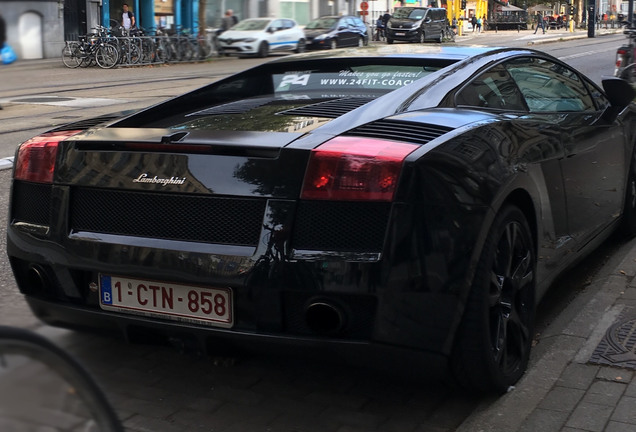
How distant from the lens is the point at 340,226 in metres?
3.02

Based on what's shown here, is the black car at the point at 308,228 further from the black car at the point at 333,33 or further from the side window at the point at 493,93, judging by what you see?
the black car at the point at 333,33

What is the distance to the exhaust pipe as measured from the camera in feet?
9.96

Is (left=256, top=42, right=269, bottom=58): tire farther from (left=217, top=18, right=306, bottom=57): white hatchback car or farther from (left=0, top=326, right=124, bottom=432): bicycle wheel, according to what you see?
(left=0, top=326, right=124, bottom=432): bicycle wheel

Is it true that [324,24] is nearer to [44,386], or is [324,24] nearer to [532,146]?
[532,146]

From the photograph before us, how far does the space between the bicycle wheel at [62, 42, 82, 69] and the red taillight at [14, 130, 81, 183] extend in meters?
25.1

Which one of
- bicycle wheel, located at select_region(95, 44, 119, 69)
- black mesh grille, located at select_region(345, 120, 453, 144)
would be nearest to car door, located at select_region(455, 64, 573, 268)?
black mesh grille, located at select_region(345, 120, 453, 144)

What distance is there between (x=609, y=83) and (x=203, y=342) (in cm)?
295

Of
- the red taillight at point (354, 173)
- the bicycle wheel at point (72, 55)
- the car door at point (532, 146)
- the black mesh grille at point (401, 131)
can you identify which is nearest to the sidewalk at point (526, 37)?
the bicycle wheel at point (72, 55)

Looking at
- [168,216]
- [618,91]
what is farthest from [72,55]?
[168,216]

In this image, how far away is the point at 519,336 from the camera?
3.65 metres

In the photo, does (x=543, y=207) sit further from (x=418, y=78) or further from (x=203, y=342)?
(x=203, y=342)

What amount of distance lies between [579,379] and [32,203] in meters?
2.25

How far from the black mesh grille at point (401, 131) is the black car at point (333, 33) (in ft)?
111

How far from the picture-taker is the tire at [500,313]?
321 cm
